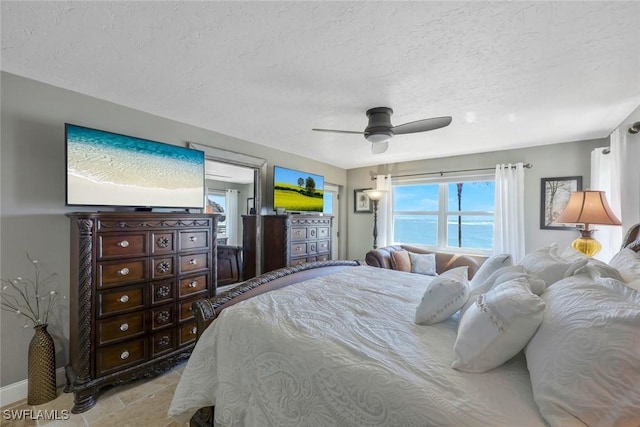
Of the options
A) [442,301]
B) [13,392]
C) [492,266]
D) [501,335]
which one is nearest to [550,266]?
[492,266]

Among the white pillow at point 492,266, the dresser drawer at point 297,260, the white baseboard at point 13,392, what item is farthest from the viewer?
the dresser drawer at point 297,260

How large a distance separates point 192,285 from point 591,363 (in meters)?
2.67

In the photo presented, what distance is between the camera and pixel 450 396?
2.83 feet

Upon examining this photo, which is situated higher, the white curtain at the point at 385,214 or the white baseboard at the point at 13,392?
the white curtain at the point at 385,214

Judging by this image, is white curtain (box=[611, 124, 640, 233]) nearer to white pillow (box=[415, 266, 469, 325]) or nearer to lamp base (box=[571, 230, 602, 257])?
A: lamp base (box=[571, 230, 602, 257])

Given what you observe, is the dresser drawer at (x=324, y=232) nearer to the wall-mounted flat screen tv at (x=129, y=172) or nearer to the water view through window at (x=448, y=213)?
the water view through window at (x=448, y=213)

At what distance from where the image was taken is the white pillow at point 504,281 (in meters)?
1.28

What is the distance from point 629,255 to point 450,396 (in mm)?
1418

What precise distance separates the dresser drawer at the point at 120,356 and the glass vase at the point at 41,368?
1.14 ft

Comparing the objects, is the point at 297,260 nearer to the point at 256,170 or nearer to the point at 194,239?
the point at 256,170

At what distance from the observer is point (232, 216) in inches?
133

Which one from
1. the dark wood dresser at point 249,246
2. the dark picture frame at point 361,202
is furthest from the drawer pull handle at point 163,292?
the dark picture frame at point 361,202

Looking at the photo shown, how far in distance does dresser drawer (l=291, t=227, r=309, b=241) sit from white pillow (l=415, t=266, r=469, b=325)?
2.37 meters

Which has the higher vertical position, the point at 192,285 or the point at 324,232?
the point at 324,232
